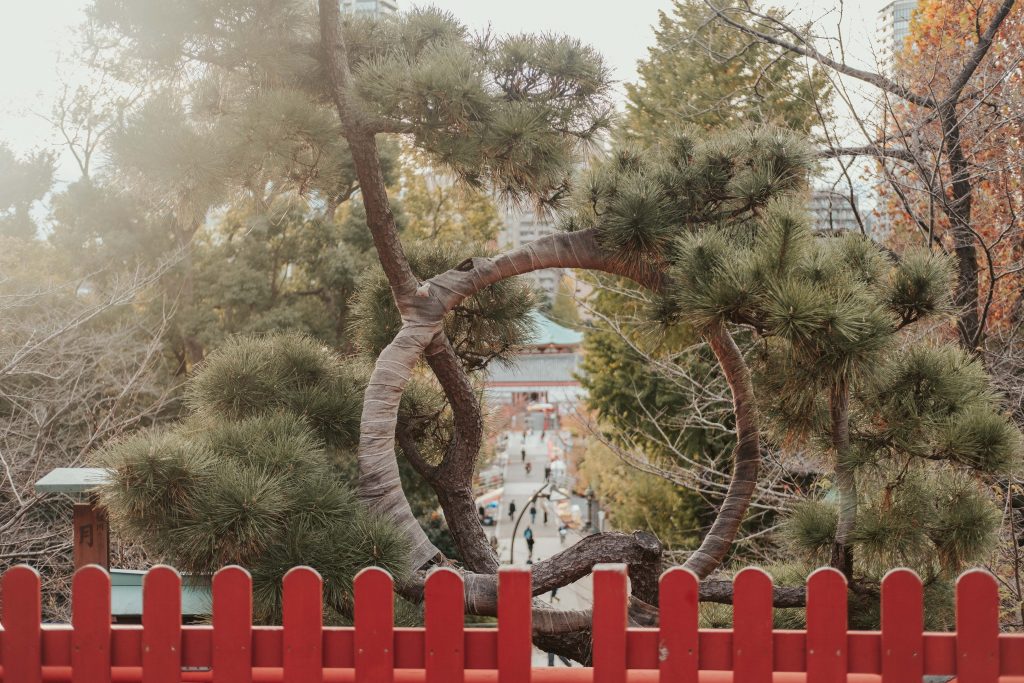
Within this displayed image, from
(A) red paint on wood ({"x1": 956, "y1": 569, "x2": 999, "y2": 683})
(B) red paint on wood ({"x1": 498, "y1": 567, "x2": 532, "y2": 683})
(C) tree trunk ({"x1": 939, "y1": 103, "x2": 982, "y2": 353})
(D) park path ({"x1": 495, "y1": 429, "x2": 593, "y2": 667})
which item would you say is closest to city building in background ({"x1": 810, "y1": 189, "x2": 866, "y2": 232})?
(C) tree trunk ({"x1": 939, "y1": 103, "x2": 982, "y2": 353})

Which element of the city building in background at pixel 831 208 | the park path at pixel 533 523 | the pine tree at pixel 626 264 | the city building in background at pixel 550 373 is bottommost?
the park path at pixel 533 523

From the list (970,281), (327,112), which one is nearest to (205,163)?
(327,112)

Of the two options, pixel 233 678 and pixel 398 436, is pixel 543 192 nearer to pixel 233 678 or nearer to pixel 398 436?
pixel 398 436

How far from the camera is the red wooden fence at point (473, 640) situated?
53.4 inches

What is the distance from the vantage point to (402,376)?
2.34 meters

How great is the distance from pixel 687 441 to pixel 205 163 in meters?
6.57

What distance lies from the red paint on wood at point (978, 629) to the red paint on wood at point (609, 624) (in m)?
0.54

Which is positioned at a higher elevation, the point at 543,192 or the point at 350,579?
the point at 543,192

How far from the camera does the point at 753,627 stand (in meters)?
1.37

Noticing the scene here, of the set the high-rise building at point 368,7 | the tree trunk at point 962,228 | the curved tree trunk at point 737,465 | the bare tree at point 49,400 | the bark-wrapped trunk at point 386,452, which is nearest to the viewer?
the bark-wrapped trunk at point 386,452

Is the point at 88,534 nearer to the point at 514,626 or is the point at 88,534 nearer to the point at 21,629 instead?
the point at 21,629

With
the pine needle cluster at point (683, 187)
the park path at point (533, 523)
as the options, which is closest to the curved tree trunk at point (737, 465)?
the pine needle cluster at point (683, 187)

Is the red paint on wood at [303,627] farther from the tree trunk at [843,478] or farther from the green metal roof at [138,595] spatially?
the tree trunk at [843,478]

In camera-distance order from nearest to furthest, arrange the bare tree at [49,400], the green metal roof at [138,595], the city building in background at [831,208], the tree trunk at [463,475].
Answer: the green metal roof at [138,595]
the tree trunk at [463,475]
the city building in background at [831,208]
the bare tree at [49,400]
